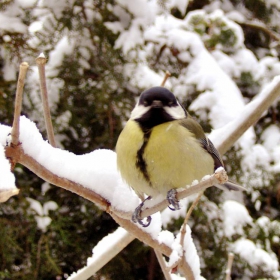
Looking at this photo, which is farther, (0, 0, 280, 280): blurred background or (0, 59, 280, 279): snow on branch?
(0, 0, 280, 280): blurred background

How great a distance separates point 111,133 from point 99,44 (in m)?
0.37

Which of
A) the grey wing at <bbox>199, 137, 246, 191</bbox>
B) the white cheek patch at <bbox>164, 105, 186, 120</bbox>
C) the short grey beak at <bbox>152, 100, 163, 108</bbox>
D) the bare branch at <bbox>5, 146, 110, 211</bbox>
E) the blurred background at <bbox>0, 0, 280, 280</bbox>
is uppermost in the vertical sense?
the bare branch at <bbox>5, 146, 110, 211</bbox>

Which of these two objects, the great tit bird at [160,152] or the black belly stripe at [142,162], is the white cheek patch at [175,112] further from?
the black belly stripe at [142,162]

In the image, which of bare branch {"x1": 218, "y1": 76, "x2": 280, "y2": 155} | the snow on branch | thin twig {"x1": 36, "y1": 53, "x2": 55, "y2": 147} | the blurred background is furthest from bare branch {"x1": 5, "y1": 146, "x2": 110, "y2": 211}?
the blurred background

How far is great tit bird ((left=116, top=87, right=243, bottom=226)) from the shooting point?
0.86 meters

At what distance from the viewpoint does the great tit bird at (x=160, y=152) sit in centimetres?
86

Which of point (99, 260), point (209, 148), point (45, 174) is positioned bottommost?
point (99, 260)

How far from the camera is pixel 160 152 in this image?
854 mm

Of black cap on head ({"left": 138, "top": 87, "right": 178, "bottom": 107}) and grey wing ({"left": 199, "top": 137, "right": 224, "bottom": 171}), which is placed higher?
black cap on head ({"left": 138, "top": 87, "right": 178, "bottom": 107})

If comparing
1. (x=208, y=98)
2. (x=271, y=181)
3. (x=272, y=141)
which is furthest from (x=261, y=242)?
(x=208, y=98)

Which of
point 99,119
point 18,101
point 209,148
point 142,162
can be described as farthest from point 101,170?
point 99,119

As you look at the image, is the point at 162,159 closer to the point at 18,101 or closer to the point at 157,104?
the point at 157,104

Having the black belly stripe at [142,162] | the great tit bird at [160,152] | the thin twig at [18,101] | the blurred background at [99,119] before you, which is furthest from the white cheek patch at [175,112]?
the blurred background at [99,119]

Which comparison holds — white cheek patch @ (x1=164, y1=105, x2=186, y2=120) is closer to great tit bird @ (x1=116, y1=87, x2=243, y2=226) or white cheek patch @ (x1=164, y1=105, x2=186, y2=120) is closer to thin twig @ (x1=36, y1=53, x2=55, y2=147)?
great tit bird @ (x1=116, y1=87, x2=243, y2=226)
